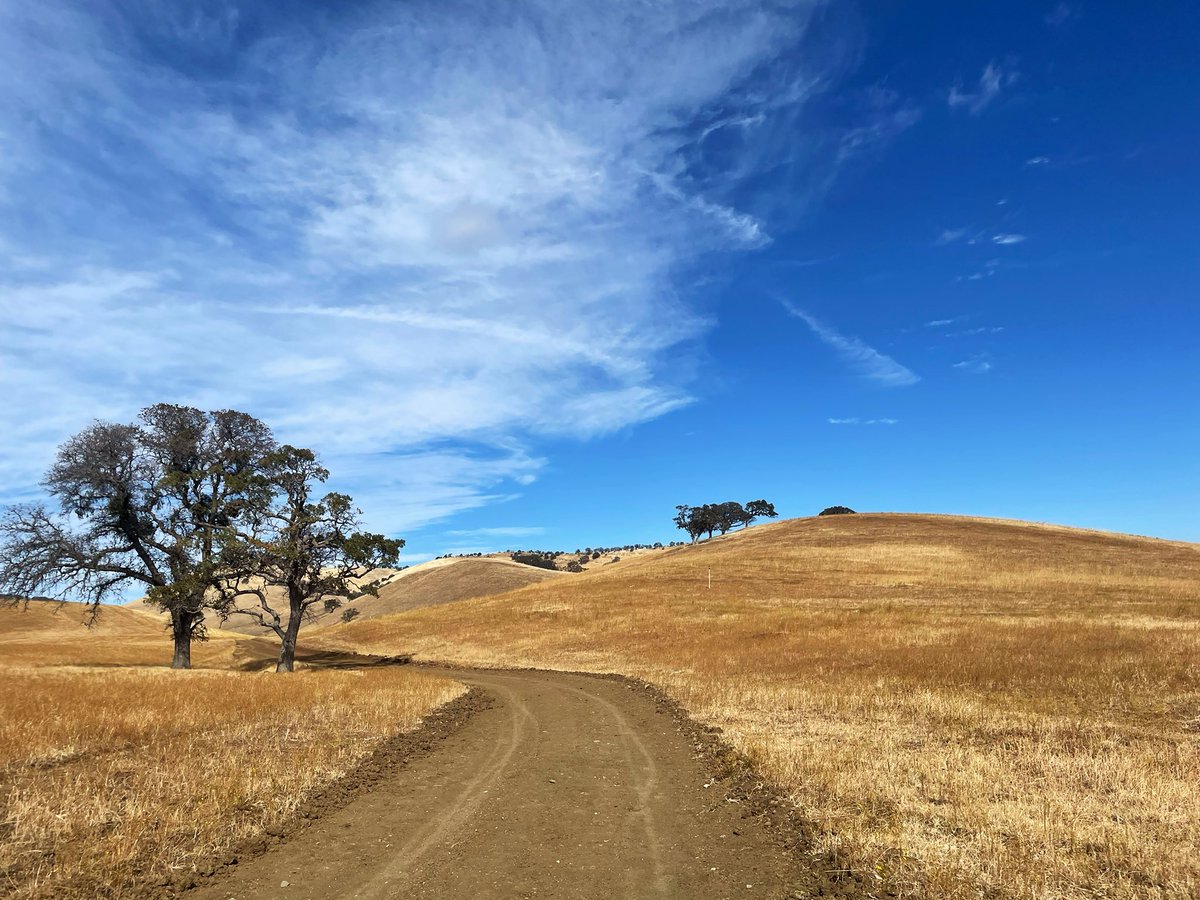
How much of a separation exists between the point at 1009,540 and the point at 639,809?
88.7 m

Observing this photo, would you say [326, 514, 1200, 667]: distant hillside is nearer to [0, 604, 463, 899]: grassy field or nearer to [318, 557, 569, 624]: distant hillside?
[0, 604, 463, 899]: grassy field

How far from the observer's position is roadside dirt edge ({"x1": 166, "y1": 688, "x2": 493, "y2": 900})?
797cm

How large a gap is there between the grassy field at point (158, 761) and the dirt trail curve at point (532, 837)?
1.22 metres

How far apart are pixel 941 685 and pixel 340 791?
20582mm

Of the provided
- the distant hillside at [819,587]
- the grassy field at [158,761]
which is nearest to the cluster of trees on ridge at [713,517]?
the distant hillside at [819,587]

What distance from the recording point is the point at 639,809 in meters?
11.0

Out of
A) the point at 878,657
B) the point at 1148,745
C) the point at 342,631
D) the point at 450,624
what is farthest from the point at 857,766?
the point at 342,631

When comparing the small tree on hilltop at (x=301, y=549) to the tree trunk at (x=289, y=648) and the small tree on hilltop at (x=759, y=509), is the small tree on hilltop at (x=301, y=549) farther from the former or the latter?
the small tree on hilltop at (x=759, y=509)

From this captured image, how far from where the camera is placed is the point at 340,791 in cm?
1158

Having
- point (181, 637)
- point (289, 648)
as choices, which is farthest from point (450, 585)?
point (289, 648)

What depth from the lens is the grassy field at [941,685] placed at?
8812 millimetres

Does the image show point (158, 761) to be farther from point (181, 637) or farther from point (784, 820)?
point (181, 637)

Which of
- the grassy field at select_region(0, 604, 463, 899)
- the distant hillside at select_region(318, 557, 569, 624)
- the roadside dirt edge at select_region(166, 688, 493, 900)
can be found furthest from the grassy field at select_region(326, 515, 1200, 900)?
the distant hillside at select_region(318, 557, 569, 624)

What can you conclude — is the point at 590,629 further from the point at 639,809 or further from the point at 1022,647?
the point at 639,809
